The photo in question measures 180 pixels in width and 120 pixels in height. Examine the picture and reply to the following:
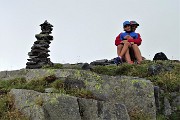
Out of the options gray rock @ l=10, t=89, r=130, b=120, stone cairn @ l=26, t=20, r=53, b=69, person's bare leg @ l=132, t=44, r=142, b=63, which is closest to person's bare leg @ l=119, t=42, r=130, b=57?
person's bare leg @ l=132, t=44, r=142, b=63

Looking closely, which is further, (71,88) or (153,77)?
(153,77)


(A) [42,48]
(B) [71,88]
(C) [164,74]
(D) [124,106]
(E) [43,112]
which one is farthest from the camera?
(A) [42,48]

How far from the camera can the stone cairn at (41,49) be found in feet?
89.5

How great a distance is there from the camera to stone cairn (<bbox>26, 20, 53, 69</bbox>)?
89.5 feet

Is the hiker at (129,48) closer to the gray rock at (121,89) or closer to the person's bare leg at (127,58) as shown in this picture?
the person's bare leg at (127,58)

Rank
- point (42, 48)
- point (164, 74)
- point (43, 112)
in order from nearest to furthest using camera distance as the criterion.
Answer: point (43, 112), point (164, 74), point (42, 48)

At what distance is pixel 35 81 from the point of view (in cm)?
1738

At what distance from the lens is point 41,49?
2811 cm

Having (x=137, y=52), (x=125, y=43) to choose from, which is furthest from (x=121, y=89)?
(x=137, y=52)

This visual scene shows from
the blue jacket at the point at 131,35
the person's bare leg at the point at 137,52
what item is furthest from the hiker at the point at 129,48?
the blue jacket at the point at 131,35

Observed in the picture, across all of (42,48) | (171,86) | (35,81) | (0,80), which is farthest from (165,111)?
(42,48)

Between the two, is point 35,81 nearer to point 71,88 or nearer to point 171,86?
point 71,88

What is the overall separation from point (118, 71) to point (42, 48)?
28.7ft

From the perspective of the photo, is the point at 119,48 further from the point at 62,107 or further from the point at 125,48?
the point at 62,107
